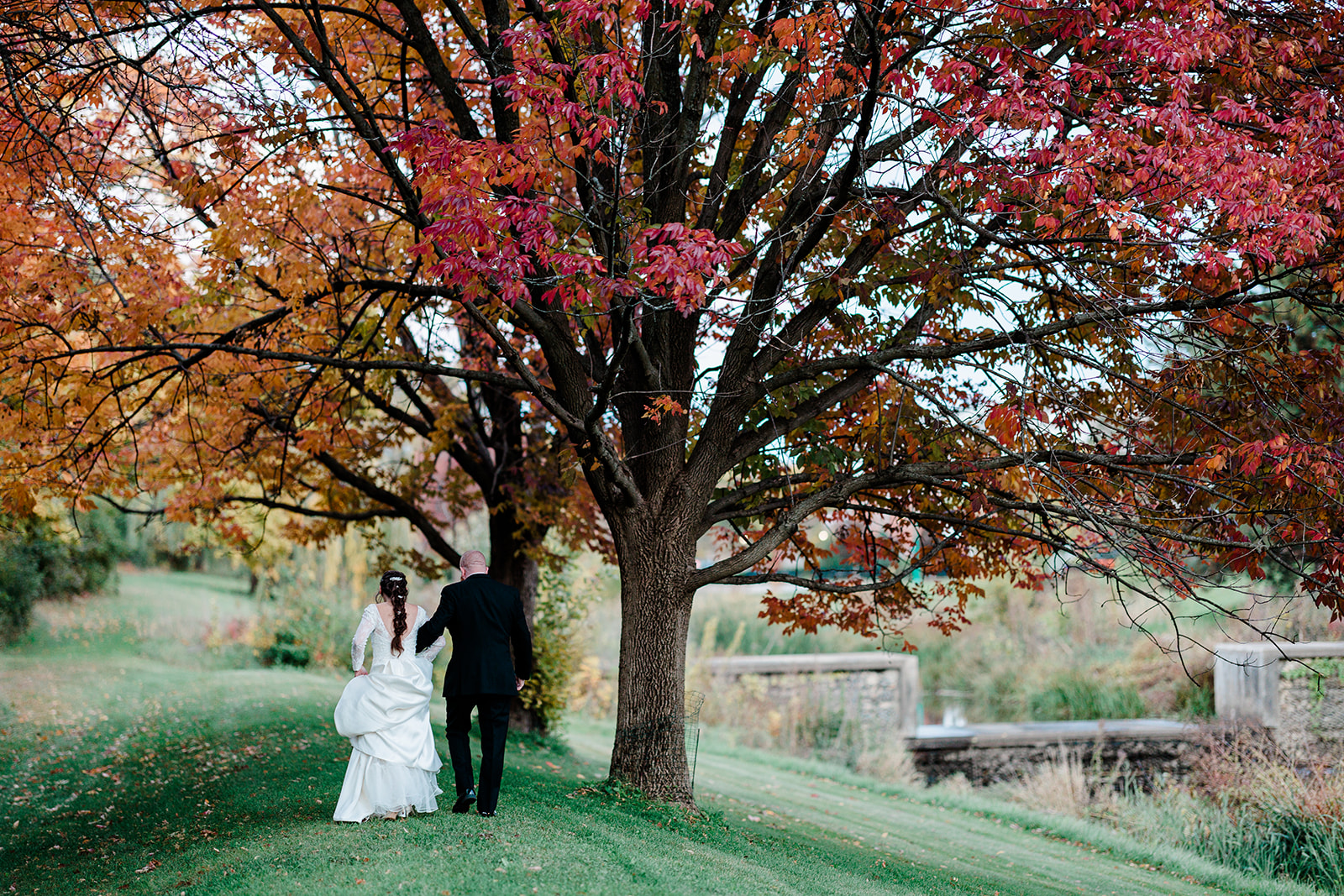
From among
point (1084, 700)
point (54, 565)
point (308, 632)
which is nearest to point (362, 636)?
point (308, 632)

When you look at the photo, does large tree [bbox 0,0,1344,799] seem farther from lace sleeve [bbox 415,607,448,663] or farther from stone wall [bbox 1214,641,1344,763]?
stone wall [bbox 1214,641,1344,763]

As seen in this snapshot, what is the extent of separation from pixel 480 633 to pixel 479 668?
0.77ft

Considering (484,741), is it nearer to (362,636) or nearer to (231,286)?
(362,636)

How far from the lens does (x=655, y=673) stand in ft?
26.2

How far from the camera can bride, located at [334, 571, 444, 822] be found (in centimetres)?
645

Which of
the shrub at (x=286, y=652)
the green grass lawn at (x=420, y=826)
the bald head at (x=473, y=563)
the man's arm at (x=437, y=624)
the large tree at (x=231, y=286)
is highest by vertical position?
the large tree at (x=231, y=286)

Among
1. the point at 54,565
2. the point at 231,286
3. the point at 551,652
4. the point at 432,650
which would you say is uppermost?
the point at 231,286

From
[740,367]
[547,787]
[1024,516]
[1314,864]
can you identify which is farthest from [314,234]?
[1314,864]

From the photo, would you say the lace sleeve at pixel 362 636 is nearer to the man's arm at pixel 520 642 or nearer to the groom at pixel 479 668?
the groom at pixel 479 668

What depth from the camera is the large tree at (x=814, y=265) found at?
6.38 metres

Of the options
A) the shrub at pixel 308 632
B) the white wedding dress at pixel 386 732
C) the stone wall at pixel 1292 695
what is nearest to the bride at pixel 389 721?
the white wedding dress at pixel 386 732

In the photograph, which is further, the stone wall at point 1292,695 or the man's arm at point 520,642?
the stone wall at point 1292,695

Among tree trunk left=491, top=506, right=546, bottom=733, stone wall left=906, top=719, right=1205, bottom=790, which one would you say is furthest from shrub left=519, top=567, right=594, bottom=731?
stone wall left=906, top=719, right=1205, bottom=790

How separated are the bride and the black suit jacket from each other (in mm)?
179
